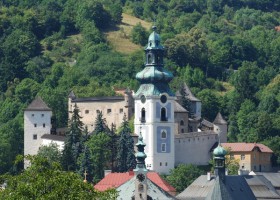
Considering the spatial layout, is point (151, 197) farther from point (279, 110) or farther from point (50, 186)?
point (279, 110)

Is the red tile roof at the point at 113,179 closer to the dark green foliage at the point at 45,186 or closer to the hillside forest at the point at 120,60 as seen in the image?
the hillside forest at the point at 120,60

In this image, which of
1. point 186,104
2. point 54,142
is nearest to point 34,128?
point 54,142

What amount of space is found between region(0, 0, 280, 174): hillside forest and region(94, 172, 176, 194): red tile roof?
14.9 metres

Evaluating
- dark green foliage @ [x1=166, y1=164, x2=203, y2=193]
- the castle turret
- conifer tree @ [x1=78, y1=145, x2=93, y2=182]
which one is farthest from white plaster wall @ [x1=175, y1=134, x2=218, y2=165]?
the castle turret

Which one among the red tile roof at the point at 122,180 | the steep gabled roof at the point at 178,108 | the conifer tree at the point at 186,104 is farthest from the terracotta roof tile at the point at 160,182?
the conifer tree at the point at 186,104

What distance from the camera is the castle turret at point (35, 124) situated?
128375 mm

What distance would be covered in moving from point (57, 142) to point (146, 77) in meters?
8.83

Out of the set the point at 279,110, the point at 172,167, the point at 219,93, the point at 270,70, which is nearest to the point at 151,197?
the point at 172,167

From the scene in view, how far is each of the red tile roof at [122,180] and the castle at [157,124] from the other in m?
7.79

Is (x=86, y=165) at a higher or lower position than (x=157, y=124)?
lower

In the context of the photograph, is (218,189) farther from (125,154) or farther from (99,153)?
(99,153)

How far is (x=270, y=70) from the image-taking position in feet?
563

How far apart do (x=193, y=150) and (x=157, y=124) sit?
3.71 metres

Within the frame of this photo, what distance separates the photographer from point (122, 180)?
363 feet
